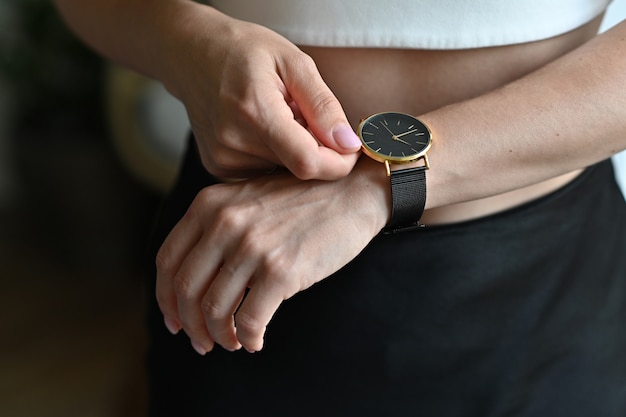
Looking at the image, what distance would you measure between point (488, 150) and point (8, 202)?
2211 mm

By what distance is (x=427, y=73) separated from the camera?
85 cm

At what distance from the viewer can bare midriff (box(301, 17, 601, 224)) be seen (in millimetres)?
840

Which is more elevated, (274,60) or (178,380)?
(274,60)

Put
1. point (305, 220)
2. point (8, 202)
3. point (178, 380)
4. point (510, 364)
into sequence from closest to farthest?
point (305, 220)
point (510, 364)
point (178, 380)
point (8, 202)

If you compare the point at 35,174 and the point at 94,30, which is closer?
the point at 94,30

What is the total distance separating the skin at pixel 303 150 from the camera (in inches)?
28.6

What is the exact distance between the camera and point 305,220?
0.74 metres

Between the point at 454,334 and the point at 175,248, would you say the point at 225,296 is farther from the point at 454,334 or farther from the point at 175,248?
the point at 454,334

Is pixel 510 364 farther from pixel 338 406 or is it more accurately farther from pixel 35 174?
pixel 35 174

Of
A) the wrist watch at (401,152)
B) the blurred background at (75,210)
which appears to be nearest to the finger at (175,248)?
the wrist watch at (401,152)

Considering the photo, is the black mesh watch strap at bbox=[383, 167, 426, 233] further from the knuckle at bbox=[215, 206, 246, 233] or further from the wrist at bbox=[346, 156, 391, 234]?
the knuckle at bbox=[215, 206, 246, 233]

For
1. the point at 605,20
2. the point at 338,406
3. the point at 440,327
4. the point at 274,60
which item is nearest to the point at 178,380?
the point at 338,406

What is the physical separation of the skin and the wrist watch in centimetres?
2

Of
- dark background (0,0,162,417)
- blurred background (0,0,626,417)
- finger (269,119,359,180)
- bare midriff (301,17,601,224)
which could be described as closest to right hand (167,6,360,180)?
finger (269,119,359,180)
